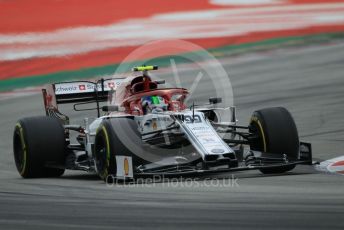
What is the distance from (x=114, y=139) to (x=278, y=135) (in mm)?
2127

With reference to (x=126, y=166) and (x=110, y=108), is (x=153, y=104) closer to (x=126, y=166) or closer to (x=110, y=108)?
(x=110, y=108)

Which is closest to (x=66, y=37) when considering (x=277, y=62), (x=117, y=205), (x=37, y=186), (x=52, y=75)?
(x=52, y=75)

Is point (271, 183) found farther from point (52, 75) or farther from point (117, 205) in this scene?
point (52, 75)

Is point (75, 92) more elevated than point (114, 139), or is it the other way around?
point (75, 92)

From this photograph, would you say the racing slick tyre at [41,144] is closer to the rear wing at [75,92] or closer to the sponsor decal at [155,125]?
the rear wing at [75,92]

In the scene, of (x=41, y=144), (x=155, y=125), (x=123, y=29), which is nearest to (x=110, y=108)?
(x=155, y=125)

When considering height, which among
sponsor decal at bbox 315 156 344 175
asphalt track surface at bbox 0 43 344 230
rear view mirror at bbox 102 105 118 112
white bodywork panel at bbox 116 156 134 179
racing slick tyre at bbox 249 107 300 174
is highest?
rear view mirror at bbox 102 105 118 112

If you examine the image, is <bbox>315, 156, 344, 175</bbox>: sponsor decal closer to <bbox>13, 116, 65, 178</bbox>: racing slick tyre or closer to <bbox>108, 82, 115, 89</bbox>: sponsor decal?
<bbox>108, 82, 115, 89</bbox>: sponsor decal

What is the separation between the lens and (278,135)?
12.5m

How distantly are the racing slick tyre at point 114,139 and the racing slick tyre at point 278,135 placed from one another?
1731 mm


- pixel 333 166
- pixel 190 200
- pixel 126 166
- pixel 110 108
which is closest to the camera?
pixel 190 200

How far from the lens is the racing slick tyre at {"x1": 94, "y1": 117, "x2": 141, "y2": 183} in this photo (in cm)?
1170

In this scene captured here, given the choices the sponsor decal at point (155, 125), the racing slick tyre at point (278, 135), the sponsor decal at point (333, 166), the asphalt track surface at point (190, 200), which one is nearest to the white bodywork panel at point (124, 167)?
the asphalt track surface at point (190, 200)

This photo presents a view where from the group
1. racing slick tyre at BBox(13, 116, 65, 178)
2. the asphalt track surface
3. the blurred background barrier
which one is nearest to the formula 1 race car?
racing slick tyre at BBox(13, 116, 65, 178)
